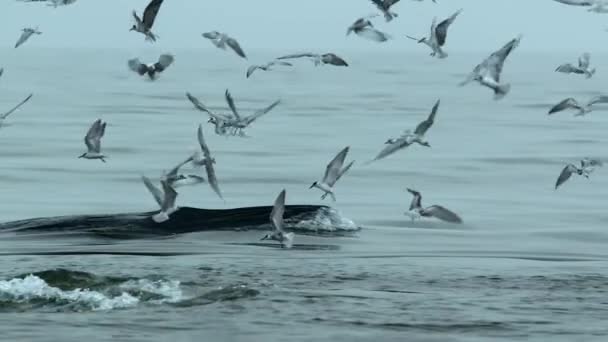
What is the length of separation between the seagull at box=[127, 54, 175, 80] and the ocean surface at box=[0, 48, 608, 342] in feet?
6.97

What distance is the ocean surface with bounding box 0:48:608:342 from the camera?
14273 millimetres

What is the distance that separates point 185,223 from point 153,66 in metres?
3.00

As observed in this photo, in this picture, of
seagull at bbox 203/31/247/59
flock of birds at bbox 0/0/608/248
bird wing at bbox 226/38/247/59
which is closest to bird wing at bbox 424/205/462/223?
flock of birds at bbox 0/0/608/248

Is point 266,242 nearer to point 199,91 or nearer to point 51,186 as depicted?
point 51,186

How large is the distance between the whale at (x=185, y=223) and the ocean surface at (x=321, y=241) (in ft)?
0.74

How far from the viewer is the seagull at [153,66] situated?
60.8 ft

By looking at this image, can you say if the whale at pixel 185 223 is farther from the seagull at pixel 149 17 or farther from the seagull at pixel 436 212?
the seagull at pixel 149 17

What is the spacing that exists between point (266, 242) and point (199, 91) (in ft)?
130

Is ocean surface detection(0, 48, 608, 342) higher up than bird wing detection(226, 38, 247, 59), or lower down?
lower down

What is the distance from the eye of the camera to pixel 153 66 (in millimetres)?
18953

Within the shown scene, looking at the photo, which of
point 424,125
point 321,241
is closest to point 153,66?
point 321,241

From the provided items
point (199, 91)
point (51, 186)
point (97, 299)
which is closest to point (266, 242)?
point (97, 299)

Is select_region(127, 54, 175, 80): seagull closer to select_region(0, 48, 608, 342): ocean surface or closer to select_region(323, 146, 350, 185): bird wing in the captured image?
select_region(0, 48, 608, 342): ocean surface

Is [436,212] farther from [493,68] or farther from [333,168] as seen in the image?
[493,68]
